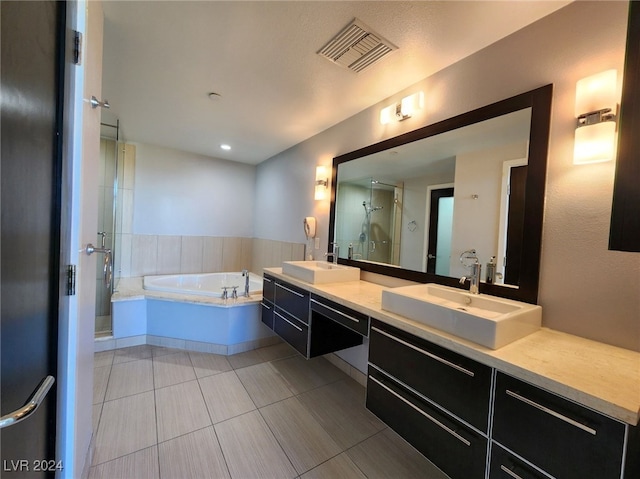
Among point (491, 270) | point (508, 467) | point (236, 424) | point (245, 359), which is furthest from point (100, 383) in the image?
point (491, 270)

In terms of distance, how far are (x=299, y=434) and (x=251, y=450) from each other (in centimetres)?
→ 30

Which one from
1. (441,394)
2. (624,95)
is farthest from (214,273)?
(624,95)

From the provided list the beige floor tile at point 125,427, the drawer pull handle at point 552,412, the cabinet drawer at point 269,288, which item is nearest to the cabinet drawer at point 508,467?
the drawer pull handle at point 552,412

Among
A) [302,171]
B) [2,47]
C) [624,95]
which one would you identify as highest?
[302,171]

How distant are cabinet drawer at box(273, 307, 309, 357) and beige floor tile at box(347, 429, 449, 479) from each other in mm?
678

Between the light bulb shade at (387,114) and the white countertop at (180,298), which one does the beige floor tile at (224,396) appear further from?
the light bulb shade at (387,114)

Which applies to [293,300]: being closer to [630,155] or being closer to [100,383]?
[100,383]

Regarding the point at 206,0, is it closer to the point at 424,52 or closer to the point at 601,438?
the point at 424,52

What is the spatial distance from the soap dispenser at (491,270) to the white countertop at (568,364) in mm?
318

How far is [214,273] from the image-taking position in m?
4.02

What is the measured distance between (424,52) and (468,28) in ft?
0.81

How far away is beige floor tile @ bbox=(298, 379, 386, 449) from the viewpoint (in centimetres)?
171

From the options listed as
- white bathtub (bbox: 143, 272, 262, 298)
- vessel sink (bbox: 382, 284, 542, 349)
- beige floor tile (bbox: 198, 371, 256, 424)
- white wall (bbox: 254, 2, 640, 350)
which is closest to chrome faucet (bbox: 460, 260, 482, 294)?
vessel sink (bbox: 382, 284, 542, 349)

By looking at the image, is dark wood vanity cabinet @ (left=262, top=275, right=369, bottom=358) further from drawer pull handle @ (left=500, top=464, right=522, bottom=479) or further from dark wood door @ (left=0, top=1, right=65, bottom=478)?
dark wood door @ (left=0, top=1, right=65, bottom=478)
